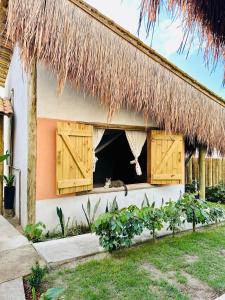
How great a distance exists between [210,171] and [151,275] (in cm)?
704

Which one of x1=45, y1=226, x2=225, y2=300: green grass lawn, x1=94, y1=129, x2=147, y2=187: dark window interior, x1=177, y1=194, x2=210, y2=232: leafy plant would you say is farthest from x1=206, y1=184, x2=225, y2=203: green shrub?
x1=45, y1=226, x2=225, y2=300: green grass lawn

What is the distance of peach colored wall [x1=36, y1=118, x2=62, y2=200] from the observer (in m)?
4.94

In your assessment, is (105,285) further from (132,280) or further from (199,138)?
(199,138)

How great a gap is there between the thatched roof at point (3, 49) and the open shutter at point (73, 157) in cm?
218

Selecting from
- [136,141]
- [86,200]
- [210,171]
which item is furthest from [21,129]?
[210,171]

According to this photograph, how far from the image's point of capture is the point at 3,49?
6.89 m

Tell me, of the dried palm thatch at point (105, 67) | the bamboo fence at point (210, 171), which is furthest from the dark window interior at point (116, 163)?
the dried palm thatch at point (105, 67)

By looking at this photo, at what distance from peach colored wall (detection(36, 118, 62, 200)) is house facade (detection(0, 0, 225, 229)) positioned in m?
0.02

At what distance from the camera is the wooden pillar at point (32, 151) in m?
4.80

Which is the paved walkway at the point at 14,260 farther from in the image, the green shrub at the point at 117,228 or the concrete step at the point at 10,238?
the green shrub at the point at 117,228

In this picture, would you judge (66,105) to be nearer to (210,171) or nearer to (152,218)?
(152,218)

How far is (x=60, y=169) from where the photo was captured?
16.5 ft

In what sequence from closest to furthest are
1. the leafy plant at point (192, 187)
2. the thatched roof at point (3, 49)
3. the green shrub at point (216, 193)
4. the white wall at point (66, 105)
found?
the thatched roof at point (3, 49)
the white wall at point (66, 105)
the leafy plant at point (192, 187)
the green shrub at point (216, 193)

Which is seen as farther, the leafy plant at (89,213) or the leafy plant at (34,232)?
the leafy plant at (89,213)
